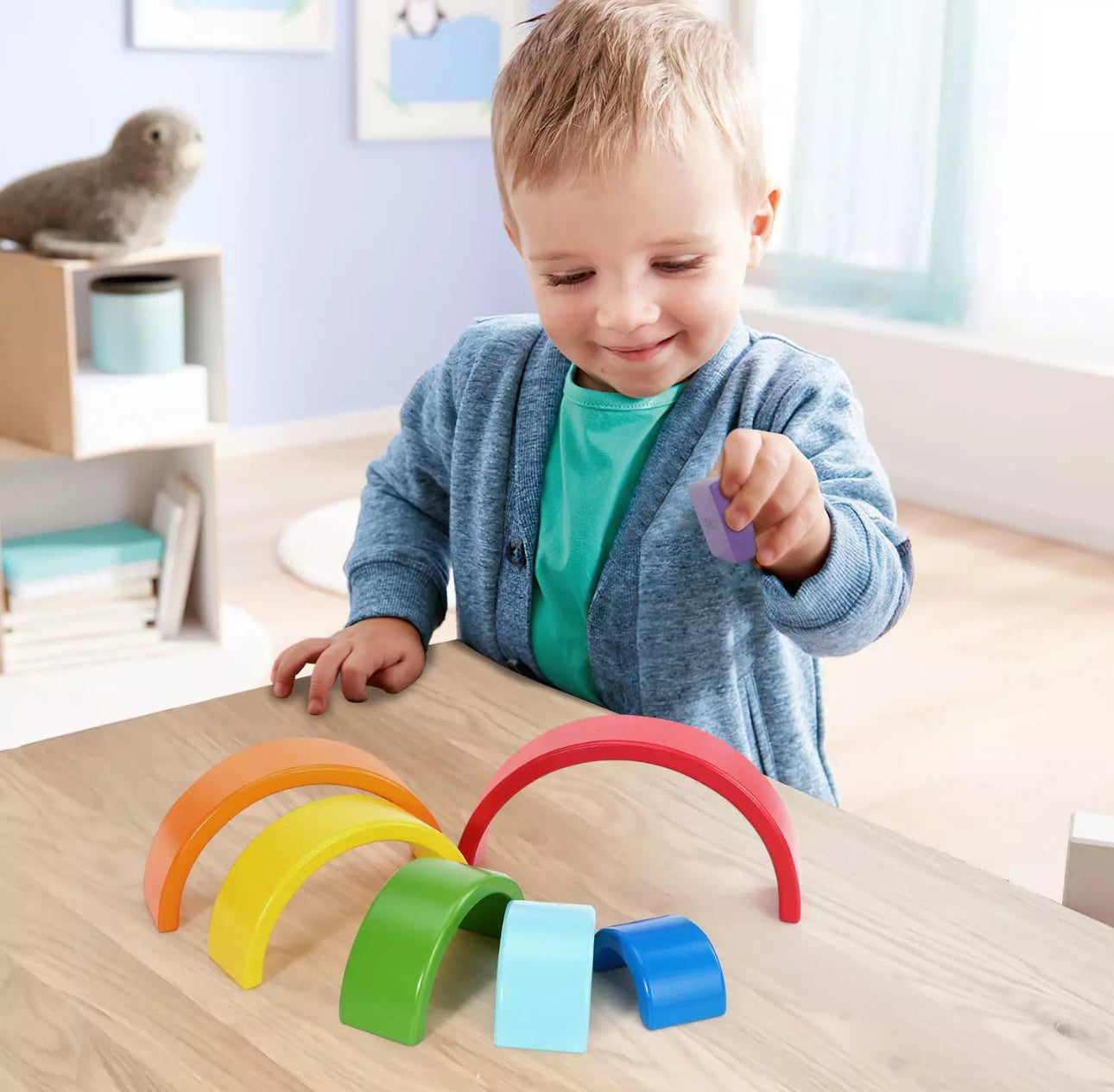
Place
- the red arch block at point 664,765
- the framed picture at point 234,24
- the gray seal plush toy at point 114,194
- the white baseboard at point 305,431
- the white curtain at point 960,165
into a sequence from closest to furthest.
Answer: the red arch block at point 664,765 < the gray seal plush toy at point 114,194 < the white curtain at point 960,165 < the framed picture at point 234,24 < the white baseboard at point 305,431

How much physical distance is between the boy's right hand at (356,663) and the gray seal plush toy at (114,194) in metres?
1.52

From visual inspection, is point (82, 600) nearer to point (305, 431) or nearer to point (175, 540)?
point (175, 540)

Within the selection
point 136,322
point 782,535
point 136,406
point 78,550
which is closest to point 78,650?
point 78,550

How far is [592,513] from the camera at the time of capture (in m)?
1.02

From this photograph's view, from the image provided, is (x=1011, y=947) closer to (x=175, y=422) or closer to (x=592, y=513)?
(x=592, y=513)

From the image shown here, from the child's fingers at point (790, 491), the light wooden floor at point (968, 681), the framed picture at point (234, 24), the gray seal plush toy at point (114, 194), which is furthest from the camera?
the framed picture at point (234, 24)

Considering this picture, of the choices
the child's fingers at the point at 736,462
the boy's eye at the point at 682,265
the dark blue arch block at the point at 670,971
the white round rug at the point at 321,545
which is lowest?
the white round rug at the point at 321,545

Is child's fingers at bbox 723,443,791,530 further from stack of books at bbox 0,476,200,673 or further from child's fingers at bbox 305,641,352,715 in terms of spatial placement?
stack of books at bbox 0,476,200,673

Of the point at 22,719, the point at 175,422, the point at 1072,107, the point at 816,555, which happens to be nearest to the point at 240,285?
the point at 175,422

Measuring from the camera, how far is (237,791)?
61 centimetres

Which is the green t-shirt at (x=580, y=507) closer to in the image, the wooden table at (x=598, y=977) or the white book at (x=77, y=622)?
the wooden table at (x=598, y=977)

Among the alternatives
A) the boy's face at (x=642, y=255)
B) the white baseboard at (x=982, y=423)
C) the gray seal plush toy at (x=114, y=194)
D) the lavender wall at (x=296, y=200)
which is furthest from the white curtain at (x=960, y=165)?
the boy's face at (x=642, y=255)

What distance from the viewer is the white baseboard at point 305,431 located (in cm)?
372

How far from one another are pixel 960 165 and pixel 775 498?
291 centimetres
